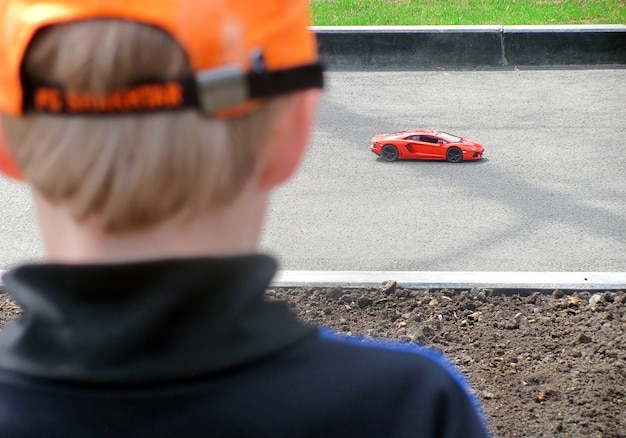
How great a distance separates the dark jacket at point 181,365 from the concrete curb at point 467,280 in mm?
3222

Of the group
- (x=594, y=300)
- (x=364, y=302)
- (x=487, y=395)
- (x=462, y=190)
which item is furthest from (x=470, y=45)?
(x=487, y=395)

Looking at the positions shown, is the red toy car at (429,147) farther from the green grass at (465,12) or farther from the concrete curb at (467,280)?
the green grass at (465,12)

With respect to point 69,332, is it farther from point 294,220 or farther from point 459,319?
point 294,220

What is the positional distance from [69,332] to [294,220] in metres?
5.04

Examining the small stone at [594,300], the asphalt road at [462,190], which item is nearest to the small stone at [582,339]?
the small stone at [594,300]

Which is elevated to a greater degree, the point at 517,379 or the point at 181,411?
the point at 181,411

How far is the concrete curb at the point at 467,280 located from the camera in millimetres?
4363

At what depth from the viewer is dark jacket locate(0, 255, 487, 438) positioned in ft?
3.27

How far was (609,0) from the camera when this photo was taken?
12.1 m

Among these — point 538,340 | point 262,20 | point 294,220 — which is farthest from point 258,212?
point 294,220

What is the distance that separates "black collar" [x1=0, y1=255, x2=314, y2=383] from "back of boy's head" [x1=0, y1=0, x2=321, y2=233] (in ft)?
0.24

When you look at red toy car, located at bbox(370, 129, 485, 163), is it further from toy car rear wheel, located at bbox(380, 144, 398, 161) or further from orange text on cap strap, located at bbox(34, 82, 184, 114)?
orange text on cap strap, located at bbox(34, 82, 184, 114)

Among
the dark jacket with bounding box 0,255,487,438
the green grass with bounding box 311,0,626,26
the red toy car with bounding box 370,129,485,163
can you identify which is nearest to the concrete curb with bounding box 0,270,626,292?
the red toy car with bounding box 370,129,485,163

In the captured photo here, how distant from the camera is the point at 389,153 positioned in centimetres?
714
